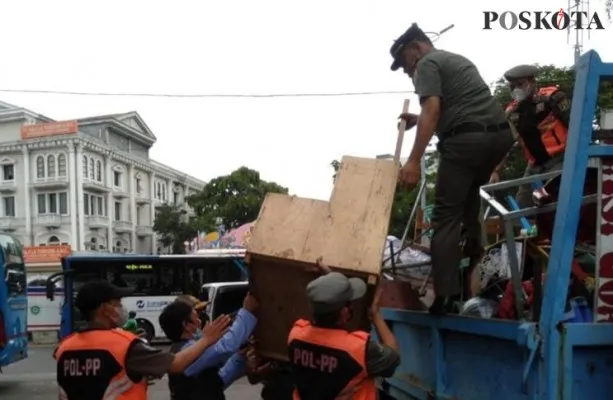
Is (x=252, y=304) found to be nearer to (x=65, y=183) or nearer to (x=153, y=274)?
(x=153, y=274)

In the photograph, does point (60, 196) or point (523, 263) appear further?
point (60, 196)

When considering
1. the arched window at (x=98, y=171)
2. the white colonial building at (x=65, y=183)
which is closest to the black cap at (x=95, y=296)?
the white colonial building at (x=65, y=183)

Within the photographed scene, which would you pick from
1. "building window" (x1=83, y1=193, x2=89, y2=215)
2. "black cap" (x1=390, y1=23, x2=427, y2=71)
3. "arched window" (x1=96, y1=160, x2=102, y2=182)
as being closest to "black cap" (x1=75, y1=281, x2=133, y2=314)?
"black cap" (x1=390, y1=23, x2=427, y2=71)

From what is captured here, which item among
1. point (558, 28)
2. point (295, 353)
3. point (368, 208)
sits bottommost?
point (295, 353)

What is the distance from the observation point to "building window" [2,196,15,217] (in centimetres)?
5275

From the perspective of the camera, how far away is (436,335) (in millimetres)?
3008

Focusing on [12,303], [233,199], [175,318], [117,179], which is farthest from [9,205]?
[175,318]

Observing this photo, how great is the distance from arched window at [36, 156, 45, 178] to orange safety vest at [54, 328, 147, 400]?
5195 cm

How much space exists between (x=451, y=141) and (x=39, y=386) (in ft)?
34.5

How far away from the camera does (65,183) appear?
50.9 m

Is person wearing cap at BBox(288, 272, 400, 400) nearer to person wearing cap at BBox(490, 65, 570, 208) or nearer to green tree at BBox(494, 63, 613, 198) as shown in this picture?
green tree at BBox(494, 63, 613, 198)

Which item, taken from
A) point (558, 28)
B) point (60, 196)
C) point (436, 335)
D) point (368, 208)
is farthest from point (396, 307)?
point (60, 196)

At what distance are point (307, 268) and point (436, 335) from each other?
632 mm

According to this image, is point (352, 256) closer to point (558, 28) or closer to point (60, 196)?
point (558, 28)
